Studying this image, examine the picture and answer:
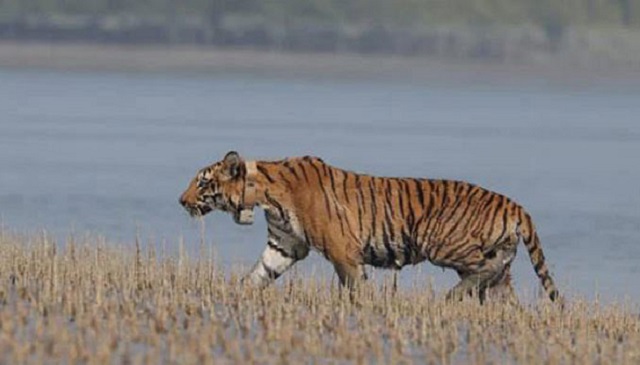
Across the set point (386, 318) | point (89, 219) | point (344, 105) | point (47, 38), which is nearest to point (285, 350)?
point (386, 318)

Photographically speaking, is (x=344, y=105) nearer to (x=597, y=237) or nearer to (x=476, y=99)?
(x=476, y=99)

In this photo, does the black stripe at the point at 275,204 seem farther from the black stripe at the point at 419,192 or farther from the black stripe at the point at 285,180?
the black stripe at the point at 419,192

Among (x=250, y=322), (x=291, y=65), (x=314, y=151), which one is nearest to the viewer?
(x=250, y=322)

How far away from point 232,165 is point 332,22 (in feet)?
274

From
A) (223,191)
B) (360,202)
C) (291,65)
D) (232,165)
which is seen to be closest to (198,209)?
(223,191)

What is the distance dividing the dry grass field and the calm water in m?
3.50

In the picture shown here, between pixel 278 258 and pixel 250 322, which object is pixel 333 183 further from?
pixel 250 322

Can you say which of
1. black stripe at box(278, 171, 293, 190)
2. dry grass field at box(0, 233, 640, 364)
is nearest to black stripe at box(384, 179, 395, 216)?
dry grass field at box(0, 233, 640, 364)

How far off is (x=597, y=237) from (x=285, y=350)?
12151 mm

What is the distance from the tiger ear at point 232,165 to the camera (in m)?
13.6

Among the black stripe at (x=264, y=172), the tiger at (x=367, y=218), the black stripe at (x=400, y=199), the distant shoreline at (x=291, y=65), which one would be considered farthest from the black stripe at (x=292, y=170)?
the distant shoreline at (x=291, y=65)

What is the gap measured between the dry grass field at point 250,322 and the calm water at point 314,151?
3504mm

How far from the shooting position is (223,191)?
540 inches

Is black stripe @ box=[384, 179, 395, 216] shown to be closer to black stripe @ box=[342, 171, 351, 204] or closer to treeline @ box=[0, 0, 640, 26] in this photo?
black stripe @ box=[342, 171, 351, 204]
